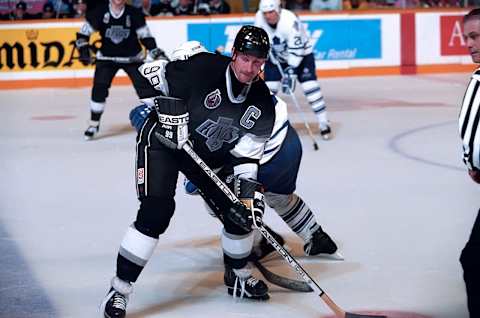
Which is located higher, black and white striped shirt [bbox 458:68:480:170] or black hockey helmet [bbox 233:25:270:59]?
black hockey helmet [bbox 233:25:270:59]

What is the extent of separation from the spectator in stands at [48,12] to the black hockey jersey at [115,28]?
3378 mm

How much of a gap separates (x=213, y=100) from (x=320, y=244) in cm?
109

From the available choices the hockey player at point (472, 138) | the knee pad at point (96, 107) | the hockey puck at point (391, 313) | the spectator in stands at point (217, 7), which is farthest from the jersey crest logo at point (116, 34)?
the hockey player at point (472, 138)

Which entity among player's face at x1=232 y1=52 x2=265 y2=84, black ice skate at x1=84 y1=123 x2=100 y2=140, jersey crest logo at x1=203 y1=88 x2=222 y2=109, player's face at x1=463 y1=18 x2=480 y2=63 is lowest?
black ice skate at x1=84 y1=123 x2=100 y2=140

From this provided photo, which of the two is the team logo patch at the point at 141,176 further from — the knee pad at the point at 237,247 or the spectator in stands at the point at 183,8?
the spectator in stands at the point at 183,8

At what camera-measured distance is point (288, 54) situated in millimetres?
7523

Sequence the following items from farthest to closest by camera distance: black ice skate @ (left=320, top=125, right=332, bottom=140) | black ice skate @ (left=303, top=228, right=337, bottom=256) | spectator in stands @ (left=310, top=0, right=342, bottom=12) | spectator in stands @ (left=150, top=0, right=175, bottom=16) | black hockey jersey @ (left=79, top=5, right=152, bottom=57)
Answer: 1. spectator in stands @ (left=310, top=0, right=342, bottom=12)
2. spectator in stands @ (left=150, top=0, right=175, bottom=16)
3. black hockey jersey @ (left=79, top=5, right=152, bottom=57)
4. black ice skate @ (left=320, top=125, right=332, bottom=140)
5. black ice skate @ (left=303, top=228, right=337, bottom=256)

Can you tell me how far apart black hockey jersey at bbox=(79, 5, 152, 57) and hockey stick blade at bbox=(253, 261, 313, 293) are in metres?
4.25

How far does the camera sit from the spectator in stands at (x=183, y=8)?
11568 millimetres

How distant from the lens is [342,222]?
5062 mm

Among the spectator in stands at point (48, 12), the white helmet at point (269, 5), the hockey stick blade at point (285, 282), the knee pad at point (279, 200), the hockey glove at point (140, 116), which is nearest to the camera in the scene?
the hockey glove at point (140, 116)

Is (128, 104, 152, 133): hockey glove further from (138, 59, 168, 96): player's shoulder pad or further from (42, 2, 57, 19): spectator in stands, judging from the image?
(42, 2, 57, 19): spectator in stands

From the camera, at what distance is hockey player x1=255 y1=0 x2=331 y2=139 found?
24.3ft

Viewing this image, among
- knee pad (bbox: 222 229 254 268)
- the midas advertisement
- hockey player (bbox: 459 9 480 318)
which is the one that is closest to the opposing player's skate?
the midas advertisement
